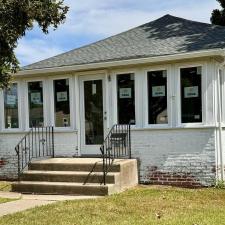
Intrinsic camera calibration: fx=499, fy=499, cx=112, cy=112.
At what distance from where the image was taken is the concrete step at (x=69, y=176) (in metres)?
11.4

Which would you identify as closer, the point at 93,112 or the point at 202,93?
the point at 202,93

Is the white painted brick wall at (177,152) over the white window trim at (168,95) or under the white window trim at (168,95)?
under

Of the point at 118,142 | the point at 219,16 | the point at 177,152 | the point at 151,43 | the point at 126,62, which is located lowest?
the point at 177,152

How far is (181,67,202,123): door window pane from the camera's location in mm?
12078

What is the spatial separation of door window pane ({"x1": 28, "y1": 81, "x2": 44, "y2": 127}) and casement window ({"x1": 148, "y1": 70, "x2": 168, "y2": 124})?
11.1ft

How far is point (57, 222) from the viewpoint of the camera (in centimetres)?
844

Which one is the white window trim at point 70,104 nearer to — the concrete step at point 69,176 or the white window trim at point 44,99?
the white window trim at point 44,99

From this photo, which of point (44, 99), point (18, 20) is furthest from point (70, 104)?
point (18, 20)

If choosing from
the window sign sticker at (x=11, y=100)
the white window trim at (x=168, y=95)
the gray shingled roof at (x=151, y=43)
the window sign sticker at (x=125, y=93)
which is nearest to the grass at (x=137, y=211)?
the white window trim at (x=168, y=95)

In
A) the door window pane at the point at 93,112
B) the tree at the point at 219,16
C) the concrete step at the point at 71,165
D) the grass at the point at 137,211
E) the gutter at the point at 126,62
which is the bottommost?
the grass at the point at 137,211

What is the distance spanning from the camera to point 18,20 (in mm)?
8695

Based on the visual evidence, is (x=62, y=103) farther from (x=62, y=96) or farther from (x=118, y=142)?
(x=118, y=142)

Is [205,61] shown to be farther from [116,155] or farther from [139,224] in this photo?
[139,224]

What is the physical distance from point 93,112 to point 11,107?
279cm
